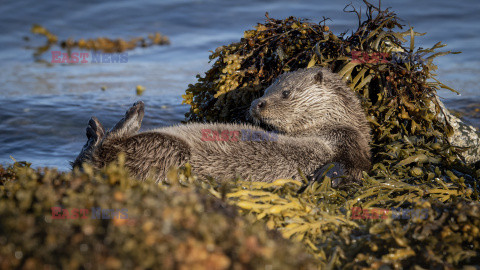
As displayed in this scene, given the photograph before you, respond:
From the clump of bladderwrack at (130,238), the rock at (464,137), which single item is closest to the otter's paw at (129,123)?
the clump of bladderwrack at (130,238)

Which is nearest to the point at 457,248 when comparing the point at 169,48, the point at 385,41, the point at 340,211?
the point at 340,211

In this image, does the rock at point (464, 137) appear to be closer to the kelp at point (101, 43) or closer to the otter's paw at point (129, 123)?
the otter's paw at point (129, 123)

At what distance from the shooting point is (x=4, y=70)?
962cm

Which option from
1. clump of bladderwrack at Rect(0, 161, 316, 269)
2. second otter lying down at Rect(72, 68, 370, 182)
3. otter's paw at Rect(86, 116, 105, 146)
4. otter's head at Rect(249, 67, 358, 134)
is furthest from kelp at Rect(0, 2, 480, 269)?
otter's paw at Rect(86, 116, 105, 146)

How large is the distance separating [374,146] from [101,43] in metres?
10.2

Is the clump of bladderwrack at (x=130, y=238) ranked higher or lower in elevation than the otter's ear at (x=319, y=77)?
lower

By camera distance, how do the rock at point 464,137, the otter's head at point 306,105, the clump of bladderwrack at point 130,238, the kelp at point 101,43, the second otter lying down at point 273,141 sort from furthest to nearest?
1. the kelp at point 101,43
2. the rock at point 464,137
3. the otter's head at point 306,105
4. the second otter lying down at point 273,141
5. the clump of bladderwrack at point 130,238

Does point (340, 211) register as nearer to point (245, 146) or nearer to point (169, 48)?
point (245, 146)

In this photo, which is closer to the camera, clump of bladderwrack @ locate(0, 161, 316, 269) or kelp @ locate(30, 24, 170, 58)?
clump of bladderwrack @ locate(0, 161, 316, 269)

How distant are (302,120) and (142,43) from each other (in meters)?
10.0

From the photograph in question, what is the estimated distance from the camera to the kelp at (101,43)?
11.8m

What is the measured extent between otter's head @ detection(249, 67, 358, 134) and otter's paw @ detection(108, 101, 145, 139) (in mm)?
959

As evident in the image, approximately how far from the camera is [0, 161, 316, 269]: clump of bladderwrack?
1244 mm

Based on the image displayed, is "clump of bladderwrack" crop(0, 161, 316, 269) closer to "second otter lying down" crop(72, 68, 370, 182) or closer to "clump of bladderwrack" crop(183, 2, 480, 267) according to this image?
"clump of bladderwrack" crop(183, 2, 480, 267)
